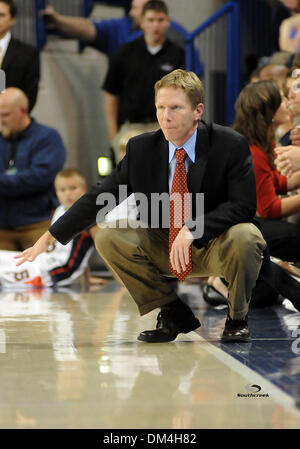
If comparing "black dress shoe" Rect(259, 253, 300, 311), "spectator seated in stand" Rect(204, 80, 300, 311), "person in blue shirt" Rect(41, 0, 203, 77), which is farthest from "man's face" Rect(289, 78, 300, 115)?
"person in blue shirt" Rect(41, 0, 203, 77)

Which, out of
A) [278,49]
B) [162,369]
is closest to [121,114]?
[278,49]

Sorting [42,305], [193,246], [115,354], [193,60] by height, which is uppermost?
[193,60]

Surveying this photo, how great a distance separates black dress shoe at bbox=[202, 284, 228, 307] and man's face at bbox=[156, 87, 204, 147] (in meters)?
1.40

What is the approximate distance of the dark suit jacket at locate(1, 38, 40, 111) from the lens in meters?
5.94

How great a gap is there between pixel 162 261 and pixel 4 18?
3.61 metres

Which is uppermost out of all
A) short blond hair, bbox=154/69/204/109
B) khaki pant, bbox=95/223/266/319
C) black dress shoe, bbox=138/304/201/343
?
short blond hair, bbox=154/69/204/109

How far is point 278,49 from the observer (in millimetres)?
6500

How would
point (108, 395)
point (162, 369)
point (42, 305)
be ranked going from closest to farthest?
point (108, 395) → point (162, 369) → point (42, 305)

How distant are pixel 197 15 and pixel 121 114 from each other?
1.82 meters

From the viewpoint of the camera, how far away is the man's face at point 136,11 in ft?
20.9

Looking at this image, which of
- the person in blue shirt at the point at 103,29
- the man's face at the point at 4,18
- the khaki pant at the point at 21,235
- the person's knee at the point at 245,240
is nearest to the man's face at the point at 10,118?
the khaki pant at the point at 21,235

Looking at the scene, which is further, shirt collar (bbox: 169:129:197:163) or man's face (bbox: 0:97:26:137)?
man's face (bbox: 0:97:26:137)

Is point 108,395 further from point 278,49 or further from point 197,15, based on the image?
point 197,15

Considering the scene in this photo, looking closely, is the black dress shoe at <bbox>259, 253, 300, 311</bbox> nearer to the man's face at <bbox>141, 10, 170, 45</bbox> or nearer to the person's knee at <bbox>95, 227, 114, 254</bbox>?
the person's knee at <bbox>95, 227, 114, 254</bbox>
